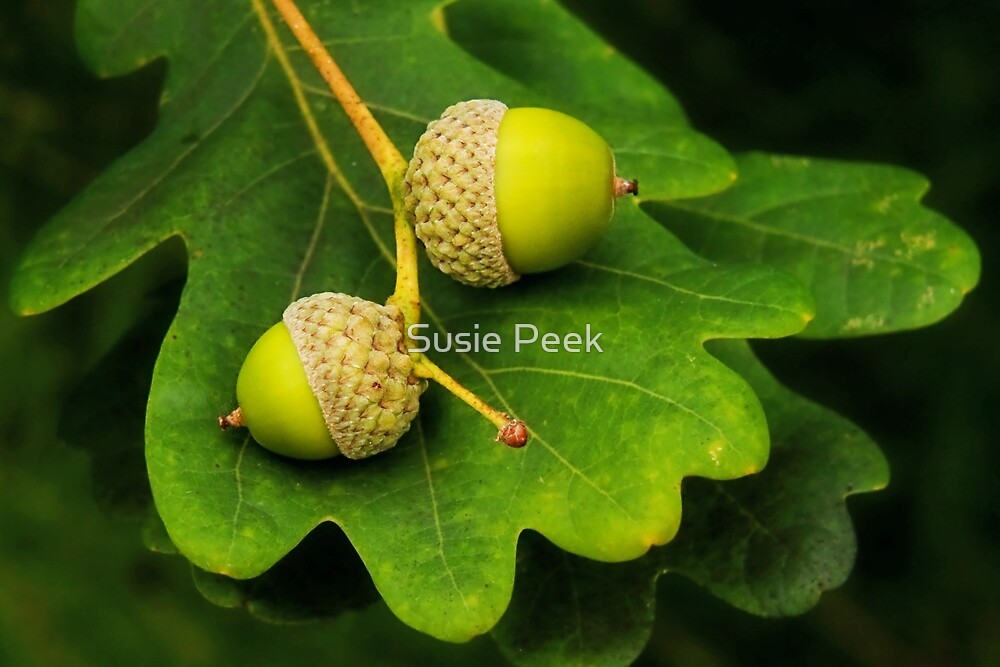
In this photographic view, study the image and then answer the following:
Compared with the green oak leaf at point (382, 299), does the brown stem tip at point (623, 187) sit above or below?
above

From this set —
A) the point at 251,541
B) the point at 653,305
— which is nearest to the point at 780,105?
the point at 653,305

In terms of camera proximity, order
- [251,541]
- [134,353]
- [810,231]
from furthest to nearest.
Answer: [810,231] < [134,353] < [251,541]

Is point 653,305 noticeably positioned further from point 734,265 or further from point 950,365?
point 950,365

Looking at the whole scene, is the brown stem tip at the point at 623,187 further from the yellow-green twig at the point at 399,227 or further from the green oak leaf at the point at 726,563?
the green oak leaf at the point at 726,563

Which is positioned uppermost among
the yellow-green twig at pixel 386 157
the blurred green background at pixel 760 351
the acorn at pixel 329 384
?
the yellow-green twig at pixel 386 157

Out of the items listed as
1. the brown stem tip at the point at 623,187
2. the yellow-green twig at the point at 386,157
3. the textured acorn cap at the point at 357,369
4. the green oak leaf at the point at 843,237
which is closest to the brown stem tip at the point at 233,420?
the textured acorn cap at the point at 357,369

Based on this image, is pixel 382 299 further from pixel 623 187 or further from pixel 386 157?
pixel 623 187
